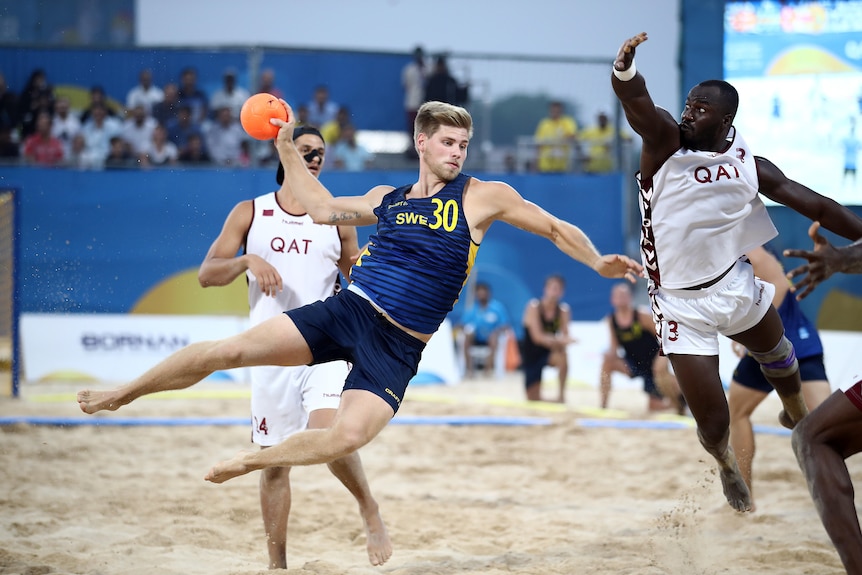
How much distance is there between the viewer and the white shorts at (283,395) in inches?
195

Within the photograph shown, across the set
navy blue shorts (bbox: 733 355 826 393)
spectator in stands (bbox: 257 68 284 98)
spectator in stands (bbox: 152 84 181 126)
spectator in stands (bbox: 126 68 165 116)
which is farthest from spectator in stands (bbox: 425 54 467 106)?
navy blue shorts (bbox: 733 355 826 393)

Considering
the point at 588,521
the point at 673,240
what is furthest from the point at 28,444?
the point at 673,240

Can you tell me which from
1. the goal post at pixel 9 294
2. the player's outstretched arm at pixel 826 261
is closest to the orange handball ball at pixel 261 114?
the player's outstretched arm at pixel 826 261

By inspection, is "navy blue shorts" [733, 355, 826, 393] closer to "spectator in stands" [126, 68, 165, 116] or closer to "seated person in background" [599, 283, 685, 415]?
"seated person in background" [599, 283, 685, 415]

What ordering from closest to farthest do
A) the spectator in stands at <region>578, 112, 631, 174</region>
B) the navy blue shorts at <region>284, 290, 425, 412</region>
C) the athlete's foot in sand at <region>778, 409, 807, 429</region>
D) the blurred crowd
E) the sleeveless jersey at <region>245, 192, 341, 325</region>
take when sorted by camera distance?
the navy blue shorts at <region>284, 290, 425, 412</region>
the sleeveless jersey at <region>245, 192, 341, 325</region>
the athlete's foot in sand at <region>778, 409, 807, 429</region>
the blurred crowd
the spectator in stands at <region>578, 112, 631, 174</region>

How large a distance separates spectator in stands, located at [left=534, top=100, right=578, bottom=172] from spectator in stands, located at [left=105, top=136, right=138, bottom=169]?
20.3ft

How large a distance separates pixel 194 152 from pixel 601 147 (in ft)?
20.5

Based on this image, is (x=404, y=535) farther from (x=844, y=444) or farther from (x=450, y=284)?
(x=844, y=444)

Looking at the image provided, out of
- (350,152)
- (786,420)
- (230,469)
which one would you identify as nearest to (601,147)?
(350,152)

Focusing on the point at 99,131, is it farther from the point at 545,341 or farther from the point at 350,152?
the point at 545,341

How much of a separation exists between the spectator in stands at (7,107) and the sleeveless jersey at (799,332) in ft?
37.7

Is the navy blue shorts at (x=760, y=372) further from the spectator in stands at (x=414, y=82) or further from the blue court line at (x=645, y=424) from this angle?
the spectator in stands at (x=414, y=82)

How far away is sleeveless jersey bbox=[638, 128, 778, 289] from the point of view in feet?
14.2

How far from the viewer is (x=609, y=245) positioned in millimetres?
13766
